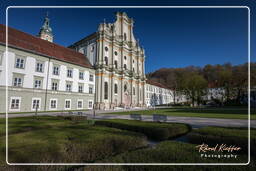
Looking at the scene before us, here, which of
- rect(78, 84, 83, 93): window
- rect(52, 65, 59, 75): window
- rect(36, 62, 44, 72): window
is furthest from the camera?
rect(78, 84, 83, 93): window

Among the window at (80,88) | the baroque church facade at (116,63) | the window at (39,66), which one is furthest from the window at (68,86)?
the baroque church facade at (116,63)

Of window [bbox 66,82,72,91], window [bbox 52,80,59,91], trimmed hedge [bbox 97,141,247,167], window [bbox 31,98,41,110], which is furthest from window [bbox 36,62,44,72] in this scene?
trimmed hedge [bbox 97,141,247,167]

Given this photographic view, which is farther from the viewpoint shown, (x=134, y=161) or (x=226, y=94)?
(x=226, y=94)

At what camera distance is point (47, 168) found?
2512 millimetres

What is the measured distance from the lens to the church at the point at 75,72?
18.5 meters

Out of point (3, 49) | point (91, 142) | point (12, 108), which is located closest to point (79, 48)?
point (3, 49)

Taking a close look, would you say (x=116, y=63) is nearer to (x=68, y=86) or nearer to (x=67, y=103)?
(x=68, y=86)

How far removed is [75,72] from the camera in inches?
1054

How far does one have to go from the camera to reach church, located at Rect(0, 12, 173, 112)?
1848 centimetres

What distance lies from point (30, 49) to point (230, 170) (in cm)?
2536

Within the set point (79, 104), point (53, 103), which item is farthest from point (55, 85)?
point (79, 104)

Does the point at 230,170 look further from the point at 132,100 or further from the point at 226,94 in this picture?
the point at 226,94

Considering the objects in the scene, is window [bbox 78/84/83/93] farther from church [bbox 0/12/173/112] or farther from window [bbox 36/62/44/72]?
window [bbox 36/62/44/72]

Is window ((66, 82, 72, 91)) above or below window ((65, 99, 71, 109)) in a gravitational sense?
above
